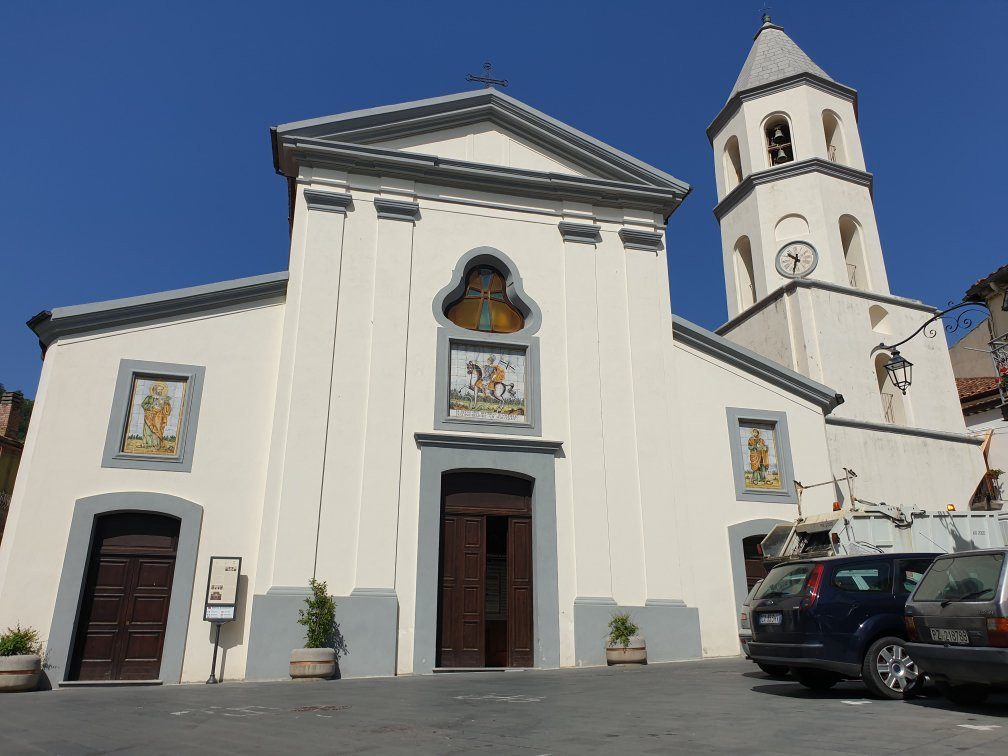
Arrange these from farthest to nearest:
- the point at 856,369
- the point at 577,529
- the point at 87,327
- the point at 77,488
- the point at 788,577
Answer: the point at 856,369
the point at 577,529
the point at 87,327
the point at 77,488
the point at 788,577

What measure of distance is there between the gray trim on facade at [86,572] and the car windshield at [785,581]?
768 centimetres

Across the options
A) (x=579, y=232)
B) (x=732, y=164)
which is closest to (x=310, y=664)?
(x=579, y=232)

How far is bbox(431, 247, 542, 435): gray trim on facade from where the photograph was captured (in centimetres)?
1273

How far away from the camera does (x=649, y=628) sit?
1220 cm

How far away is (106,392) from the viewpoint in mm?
11531

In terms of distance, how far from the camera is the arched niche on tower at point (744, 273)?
21.6m

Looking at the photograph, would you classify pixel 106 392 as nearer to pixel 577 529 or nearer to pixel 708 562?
pixel 577 529

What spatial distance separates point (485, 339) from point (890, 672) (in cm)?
806

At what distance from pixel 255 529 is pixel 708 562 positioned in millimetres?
7419

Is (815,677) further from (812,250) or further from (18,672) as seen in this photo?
(812,250)

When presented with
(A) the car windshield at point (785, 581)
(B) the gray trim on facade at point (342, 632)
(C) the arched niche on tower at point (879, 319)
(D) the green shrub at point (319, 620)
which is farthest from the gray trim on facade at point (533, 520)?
(C) the arched niche on tower at point (879, 319)

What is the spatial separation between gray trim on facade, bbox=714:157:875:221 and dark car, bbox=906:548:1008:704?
51.3ft

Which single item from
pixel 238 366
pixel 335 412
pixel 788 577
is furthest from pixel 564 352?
pixel 788 577

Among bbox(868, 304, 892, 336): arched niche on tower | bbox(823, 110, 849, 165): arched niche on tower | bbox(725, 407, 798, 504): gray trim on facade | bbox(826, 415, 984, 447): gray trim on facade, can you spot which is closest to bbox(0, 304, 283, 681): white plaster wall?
bbox(725, 407, 798, 504): gray trim on facade
